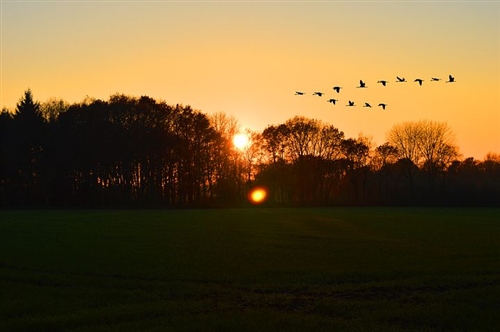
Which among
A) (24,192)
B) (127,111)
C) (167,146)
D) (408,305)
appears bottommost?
(408,305)

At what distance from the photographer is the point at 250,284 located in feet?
72.2

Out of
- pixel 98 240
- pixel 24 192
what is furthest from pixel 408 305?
pixel 24 192

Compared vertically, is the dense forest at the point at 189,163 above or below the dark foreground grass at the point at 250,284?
above

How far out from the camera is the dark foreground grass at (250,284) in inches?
626

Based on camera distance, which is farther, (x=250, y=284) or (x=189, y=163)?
(x=189, y=163)

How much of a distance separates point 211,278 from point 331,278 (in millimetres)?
4857

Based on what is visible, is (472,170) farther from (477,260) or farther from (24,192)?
(477,260)

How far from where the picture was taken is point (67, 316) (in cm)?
1662

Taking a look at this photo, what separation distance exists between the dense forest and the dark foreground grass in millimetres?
69753

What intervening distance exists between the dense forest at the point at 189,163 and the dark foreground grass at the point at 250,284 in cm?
6975

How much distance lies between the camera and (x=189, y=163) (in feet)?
376

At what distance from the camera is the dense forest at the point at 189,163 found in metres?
108

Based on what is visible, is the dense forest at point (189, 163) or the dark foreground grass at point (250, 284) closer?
the dark foreground grass at point (250, 284)

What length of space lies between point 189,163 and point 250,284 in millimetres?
93493
